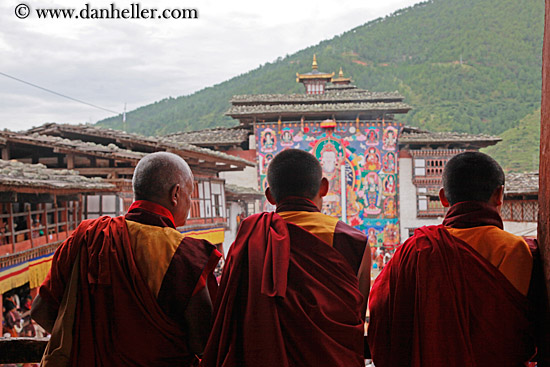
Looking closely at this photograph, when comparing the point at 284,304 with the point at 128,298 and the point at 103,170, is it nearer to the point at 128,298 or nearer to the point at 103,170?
the point at 128,298

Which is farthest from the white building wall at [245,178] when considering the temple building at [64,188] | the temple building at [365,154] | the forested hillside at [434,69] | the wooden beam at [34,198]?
the forested hillside at [434,69]

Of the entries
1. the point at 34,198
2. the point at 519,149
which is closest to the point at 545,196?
the point at 34,198

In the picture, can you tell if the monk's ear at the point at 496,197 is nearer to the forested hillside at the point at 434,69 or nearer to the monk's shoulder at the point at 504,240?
the monk's shoulder at the point at 504,240

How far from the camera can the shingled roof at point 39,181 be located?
20.8 feet

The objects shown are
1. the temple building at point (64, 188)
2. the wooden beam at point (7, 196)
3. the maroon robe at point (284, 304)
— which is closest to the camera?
the maroon robe at point (284, 304)

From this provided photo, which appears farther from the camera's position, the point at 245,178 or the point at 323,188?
the point at 245,178

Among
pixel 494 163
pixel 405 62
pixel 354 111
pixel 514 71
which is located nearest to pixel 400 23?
pixel 405 62

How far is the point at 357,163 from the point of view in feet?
64.3

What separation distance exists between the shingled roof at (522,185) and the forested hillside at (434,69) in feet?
60.6

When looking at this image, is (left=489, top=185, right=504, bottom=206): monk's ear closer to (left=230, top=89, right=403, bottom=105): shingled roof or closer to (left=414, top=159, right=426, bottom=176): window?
(left=414, top=159, right=426, bottom=176): window

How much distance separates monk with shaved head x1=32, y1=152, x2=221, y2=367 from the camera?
6.26 feet

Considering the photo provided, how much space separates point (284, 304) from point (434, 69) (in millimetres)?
49180

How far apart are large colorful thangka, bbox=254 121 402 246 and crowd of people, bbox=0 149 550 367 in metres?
17.2

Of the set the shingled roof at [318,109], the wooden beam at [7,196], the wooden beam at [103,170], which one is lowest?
the wooden beam at [7,196]
